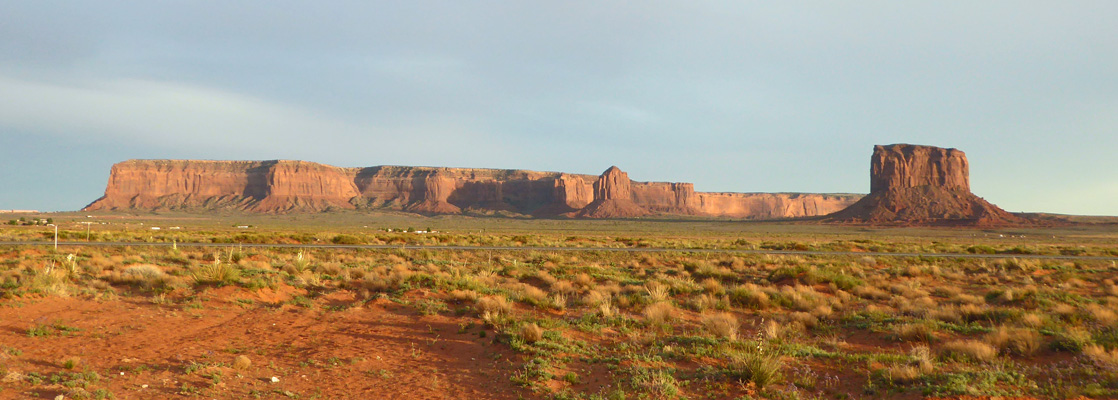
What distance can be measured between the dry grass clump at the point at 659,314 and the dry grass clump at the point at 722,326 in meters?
0.78

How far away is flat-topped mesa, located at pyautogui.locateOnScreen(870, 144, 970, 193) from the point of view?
129 metres

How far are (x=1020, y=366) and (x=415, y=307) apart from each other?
33.9 feet

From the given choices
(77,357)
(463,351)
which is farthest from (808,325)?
(77,357)

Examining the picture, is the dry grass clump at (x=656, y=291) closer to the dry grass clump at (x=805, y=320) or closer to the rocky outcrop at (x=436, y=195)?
the dry grass clump at (x=805, y=320)

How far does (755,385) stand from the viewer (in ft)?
22.6

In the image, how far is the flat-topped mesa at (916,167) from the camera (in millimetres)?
128875

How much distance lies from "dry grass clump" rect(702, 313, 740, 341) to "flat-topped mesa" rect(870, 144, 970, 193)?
136 metres

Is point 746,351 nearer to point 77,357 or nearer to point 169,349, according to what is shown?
point 169,349

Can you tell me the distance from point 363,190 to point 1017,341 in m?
186

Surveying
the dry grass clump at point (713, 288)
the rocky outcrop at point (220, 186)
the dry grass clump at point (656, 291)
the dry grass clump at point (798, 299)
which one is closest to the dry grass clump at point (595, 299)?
the dry grass clump at point (656, 291)

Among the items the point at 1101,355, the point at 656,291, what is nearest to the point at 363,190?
the point at 656,291

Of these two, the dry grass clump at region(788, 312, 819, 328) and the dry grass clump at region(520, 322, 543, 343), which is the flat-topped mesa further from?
the dry grass clump at region(520, 322, 543, 343)

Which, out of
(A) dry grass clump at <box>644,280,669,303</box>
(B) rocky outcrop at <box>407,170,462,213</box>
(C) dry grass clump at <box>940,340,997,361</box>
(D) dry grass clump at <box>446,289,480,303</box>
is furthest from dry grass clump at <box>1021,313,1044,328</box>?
(B) rocky outcrop at <box>407,170,462,213</box>

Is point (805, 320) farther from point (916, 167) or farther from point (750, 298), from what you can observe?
point (916, 167)
